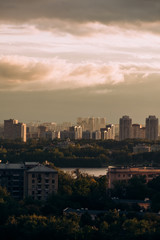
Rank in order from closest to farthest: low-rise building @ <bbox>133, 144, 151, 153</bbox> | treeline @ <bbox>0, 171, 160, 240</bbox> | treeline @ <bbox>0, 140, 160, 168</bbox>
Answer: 1. treeline @ <bbox>0, 171, 160, 240</bbox>
2. treeline @ <bbox>0, 140, 160, 168</bbox>
3. low-rise building @ <bbox>133, 144, 151, 153</bbox>

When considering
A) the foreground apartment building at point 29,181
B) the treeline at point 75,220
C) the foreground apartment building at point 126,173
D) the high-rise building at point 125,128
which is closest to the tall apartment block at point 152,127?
the high-rise building at point 125,128

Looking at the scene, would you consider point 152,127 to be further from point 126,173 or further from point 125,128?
point 126,173

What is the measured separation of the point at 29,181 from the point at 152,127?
52356 mm

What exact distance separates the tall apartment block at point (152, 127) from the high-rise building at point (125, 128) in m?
1.90

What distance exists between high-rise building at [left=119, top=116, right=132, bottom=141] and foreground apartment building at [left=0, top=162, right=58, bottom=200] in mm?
52116

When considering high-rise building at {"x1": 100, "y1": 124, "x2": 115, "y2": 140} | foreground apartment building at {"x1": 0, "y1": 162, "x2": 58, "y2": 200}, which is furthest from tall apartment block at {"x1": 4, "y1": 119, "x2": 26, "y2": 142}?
foreground apartment building at {"x1": 0, "y1": 162, "x2": 58, "y2": 200}

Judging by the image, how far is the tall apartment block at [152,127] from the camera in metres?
72.4

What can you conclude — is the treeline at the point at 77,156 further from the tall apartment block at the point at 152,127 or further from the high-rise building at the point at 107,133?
the high-rise building at the point at 107,133

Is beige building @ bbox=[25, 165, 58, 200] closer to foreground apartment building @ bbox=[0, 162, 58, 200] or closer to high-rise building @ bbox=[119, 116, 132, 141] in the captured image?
foreground apartment building @ bbox=[0, 162, 58, 200]

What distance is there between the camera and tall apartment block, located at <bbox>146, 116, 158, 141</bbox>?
72.4 m

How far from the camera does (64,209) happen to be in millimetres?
16422

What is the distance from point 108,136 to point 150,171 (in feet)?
160

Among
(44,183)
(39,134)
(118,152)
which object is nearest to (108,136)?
(39,134)

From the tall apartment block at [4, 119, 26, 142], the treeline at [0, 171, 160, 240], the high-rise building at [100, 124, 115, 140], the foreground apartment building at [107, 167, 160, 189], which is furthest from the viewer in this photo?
the tall apartment block at [4, 119, 26, 142]
